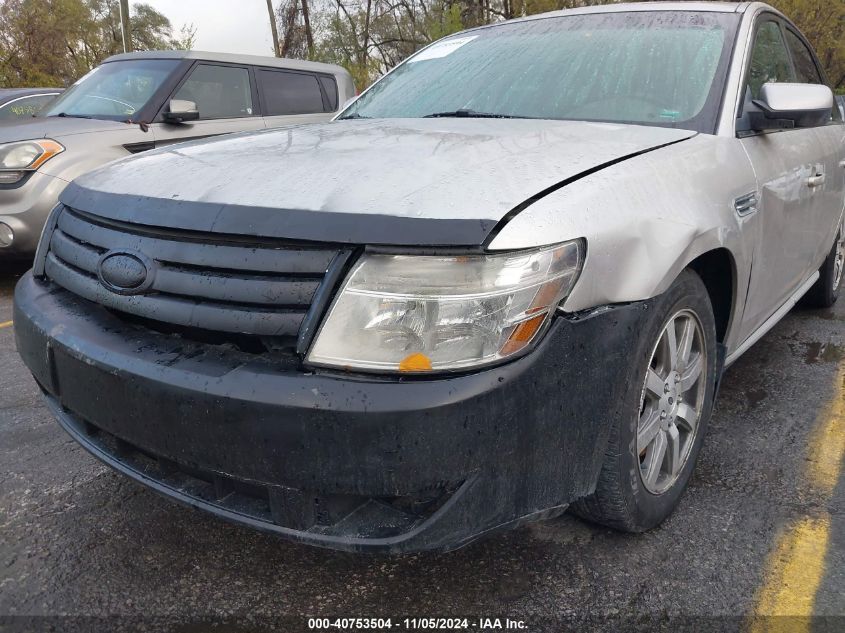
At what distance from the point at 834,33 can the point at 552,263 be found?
96.7ft

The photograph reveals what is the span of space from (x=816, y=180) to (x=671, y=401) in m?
1.55

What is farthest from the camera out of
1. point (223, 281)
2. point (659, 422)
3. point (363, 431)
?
point (659, 422)

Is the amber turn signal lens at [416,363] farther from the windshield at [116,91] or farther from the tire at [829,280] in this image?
the windshield at [116,91]

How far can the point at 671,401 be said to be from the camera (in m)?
2.03

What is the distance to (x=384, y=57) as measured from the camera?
2691 centimetres

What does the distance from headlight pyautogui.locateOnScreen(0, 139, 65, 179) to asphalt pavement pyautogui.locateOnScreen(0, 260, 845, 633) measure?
3.03 meters

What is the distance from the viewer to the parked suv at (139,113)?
476 cm

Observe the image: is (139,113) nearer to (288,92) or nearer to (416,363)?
(288,92)

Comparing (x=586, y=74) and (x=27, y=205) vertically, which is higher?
(x=586, y=74)

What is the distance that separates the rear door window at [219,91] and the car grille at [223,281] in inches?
174

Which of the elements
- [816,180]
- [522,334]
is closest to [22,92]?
[816,180]

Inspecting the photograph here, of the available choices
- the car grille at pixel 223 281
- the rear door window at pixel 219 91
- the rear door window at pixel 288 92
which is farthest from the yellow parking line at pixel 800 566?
the rear door window at pixel 288 92

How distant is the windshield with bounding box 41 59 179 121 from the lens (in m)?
5.51

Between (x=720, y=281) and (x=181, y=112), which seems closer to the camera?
(x=720, y=281)
